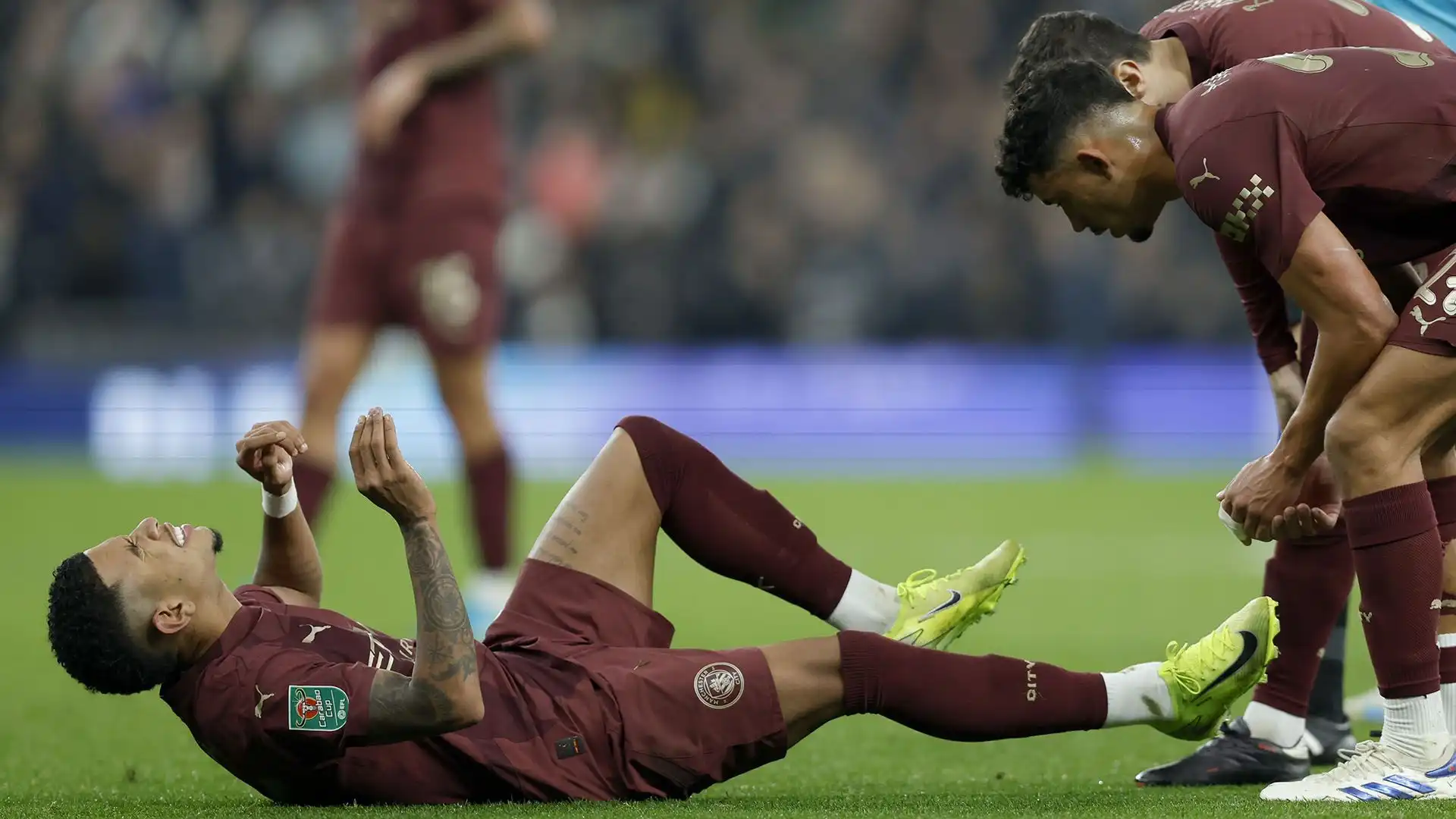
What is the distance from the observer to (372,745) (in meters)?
3.45

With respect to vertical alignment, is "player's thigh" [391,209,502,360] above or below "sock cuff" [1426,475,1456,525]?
above

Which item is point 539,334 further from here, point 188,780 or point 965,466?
point 188,780

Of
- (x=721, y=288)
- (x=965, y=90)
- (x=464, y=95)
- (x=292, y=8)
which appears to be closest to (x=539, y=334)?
(x=721, y=288)

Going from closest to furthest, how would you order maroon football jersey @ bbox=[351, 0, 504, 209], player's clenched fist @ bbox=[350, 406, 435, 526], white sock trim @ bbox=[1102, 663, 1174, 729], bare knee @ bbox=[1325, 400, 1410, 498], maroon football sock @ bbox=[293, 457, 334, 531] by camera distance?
player's clenched fist @ bbox=[350, 406, 435, 526] < bare knee @ bbox=[1325, 400, 1410, 498] < white sock trim @ bbox=[1102, 663, 1174, 729] < maroon football sock @ bbox=[293, 457, 334, 531] < maroon football jersey @ bbox=[351, 0, 504, 209]

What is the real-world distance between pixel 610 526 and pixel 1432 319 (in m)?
1.70

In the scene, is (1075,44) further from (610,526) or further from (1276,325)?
(610,526)

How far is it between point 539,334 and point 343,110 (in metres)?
2.40

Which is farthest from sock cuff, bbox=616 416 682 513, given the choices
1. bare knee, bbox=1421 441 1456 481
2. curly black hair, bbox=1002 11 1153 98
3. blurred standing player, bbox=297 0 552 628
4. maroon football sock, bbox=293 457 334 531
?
blurred standing player, bbox=297 0 552 628

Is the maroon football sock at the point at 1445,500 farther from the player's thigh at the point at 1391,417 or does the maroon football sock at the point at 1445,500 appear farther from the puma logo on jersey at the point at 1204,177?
the puma logo on jersey at the point at 1204,177

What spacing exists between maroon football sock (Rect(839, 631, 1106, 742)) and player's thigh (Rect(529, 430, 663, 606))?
55 cm

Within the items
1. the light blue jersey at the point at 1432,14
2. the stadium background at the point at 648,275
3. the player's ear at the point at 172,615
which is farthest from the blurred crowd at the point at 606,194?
the player's ear at the point at 172,615

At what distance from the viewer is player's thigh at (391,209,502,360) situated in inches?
255

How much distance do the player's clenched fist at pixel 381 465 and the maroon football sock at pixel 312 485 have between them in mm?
2677

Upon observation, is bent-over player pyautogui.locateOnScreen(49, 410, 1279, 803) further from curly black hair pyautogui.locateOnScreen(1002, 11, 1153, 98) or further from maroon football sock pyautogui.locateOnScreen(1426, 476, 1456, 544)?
curly black hair pyautogui.locateOnScreen(1002, 11, 1153, 98)
